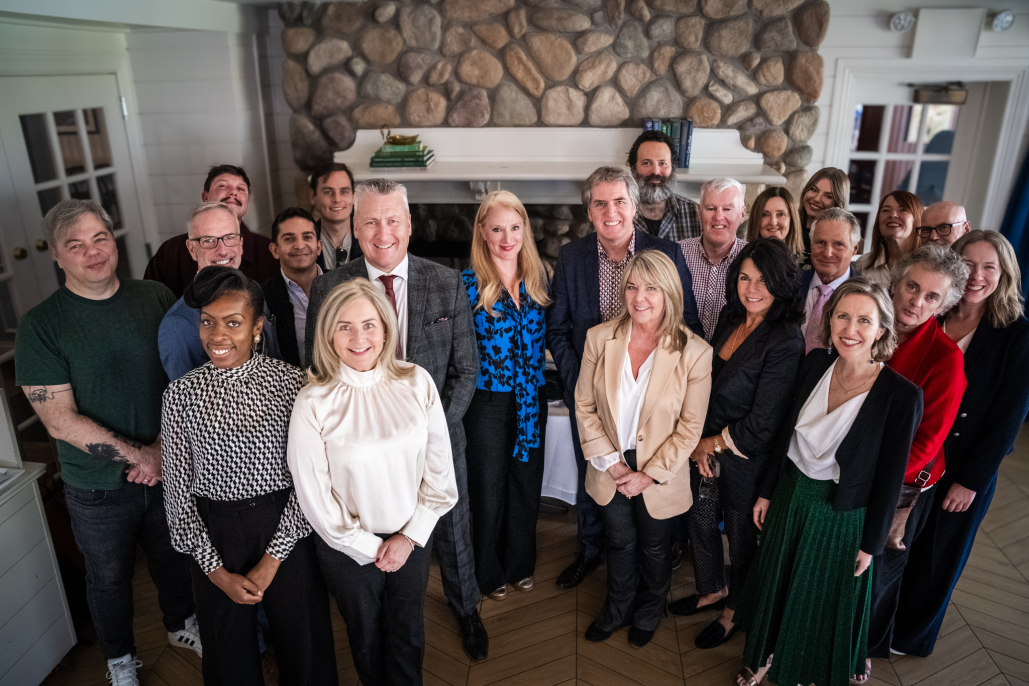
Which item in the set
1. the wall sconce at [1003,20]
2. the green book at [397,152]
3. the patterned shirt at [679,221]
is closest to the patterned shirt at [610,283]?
the patterned shirt at [679,221]

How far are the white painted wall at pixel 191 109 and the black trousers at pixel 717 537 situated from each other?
3.34m

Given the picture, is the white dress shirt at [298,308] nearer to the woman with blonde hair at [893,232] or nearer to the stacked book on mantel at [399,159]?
the stacked book on mantel at [399,159]

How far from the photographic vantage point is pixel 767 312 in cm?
216

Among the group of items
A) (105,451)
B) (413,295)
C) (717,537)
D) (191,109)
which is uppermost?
(191,109)

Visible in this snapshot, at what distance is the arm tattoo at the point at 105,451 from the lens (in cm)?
205

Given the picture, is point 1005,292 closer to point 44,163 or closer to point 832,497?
point 832,497

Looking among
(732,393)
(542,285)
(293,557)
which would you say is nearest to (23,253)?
(293,557)

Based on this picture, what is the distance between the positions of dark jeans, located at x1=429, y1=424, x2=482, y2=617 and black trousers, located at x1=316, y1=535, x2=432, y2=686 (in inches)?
8.8

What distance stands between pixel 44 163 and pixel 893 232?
402 centimetres

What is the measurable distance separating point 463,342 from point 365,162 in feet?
8.67

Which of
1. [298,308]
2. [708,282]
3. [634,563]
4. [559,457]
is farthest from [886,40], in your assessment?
[298,308]

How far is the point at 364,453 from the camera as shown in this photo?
6.00 ft

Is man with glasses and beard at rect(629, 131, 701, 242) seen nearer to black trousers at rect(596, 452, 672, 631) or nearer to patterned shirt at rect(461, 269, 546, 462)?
patterned shirt at rect(461, 269, 546, 462)

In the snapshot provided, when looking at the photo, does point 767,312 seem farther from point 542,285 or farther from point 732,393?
point 542,285
